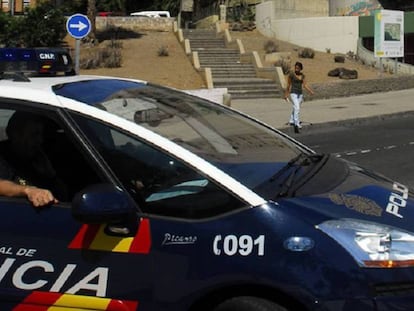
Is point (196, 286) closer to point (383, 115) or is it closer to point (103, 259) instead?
point (103, 259)

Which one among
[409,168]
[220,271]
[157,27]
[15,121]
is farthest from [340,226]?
[157,27]

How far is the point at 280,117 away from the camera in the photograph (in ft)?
57.4

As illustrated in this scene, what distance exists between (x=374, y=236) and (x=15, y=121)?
1957mm

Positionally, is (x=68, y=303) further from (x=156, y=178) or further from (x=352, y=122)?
(x=352, y=122)

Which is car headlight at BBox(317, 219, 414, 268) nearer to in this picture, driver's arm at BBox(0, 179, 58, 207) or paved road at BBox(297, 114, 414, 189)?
driver's arm at BBox(0, 179, 58, 207)

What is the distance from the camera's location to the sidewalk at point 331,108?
1719 centimetres

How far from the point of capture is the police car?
2.59 m

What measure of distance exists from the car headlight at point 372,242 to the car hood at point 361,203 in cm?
5

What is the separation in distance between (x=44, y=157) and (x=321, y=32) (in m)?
30.7

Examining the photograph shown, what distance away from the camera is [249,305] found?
8.56 ft

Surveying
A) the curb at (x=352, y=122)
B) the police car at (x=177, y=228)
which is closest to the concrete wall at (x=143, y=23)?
the curb at (x=352, y=122)

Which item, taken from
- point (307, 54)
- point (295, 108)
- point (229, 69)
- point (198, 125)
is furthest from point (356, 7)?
point (198, 125)

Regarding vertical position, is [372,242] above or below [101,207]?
below

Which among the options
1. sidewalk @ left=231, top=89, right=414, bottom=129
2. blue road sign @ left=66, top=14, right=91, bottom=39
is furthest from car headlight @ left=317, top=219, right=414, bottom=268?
blue road sign @ left=66, top=14, right=91, bottom=39
